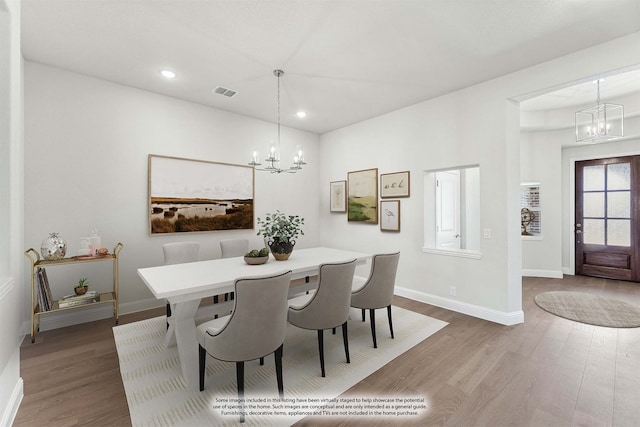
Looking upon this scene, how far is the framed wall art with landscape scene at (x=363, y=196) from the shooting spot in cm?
463

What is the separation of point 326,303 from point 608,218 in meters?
6.10

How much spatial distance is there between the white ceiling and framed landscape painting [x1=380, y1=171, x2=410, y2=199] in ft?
4.00

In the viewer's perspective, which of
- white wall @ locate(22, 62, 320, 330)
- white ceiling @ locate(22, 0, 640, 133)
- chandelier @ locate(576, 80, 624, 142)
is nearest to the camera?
white ceiling @ locate(22, 0, 640, 133)

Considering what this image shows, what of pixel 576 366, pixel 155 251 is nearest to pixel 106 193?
pixel 155 251

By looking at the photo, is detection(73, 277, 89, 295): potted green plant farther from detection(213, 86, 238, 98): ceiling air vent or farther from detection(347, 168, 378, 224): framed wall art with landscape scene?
detection(347, 168, 378, 224): framed wall art with landscape scene

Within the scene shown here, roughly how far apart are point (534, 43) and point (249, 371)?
3.91 metres

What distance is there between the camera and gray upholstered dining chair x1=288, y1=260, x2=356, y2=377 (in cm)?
216

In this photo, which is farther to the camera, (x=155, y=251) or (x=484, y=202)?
(x=155, y=251)

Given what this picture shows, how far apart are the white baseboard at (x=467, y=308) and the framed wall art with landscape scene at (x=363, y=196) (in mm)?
1264

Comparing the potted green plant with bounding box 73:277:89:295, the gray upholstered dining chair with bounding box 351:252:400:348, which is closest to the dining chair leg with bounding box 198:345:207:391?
the gray upholstered dining chair with bounding box 351:252:400:348

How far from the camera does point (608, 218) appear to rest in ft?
16.7

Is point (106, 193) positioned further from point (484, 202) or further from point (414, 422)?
point (484, 202)

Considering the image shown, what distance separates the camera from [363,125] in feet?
15.8

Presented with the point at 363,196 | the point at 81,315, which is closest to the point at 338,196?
A: the point at 363,196
